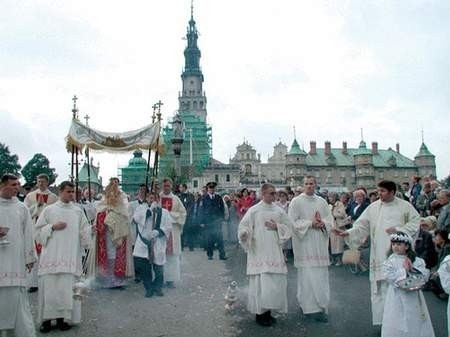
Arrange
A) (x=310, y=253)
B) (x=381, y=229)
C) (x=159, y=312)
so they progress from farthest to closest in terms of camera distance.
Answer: (x=159, y=312)
(x=310, y=253)
(x=381, y=229)

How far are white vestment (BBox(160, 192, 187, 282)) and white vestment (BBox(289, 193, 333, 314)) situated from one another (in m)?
3.70

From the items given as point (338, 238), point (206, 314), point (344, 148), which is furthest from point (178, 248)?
point (344, 148)

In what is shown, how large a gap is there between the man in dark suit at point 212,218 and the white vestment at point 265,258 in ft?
24.2

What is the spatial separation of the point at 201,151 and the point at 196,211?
8160cm

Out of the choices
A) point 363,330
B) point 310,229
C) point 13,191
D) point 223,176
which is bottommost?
point 363,330

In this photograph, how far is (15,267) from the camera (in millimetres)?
6277

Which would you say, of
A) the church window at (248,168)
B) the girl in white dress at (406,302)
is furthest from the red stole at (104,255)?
the church window at (248,168)

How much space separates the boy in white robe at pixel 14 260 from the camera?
6125mm

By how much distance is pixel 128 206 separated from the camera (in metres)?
10.7

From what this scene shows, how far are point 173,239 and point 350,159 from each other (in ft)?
325

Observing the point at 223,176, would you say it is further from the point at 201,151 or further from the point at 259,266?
the point at 259,266

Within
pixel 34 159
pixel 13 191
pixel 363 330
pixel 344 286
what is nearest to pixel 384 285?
pixel 363 330

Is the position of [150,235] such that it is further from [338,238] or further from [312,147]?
[312,147]

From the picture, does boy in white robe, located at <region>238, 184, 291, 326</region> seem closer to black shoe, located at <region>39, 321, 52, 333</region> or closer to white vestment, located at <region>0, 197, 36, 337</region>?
black shoe, located at <region>39, 321, 52, 333</region>
